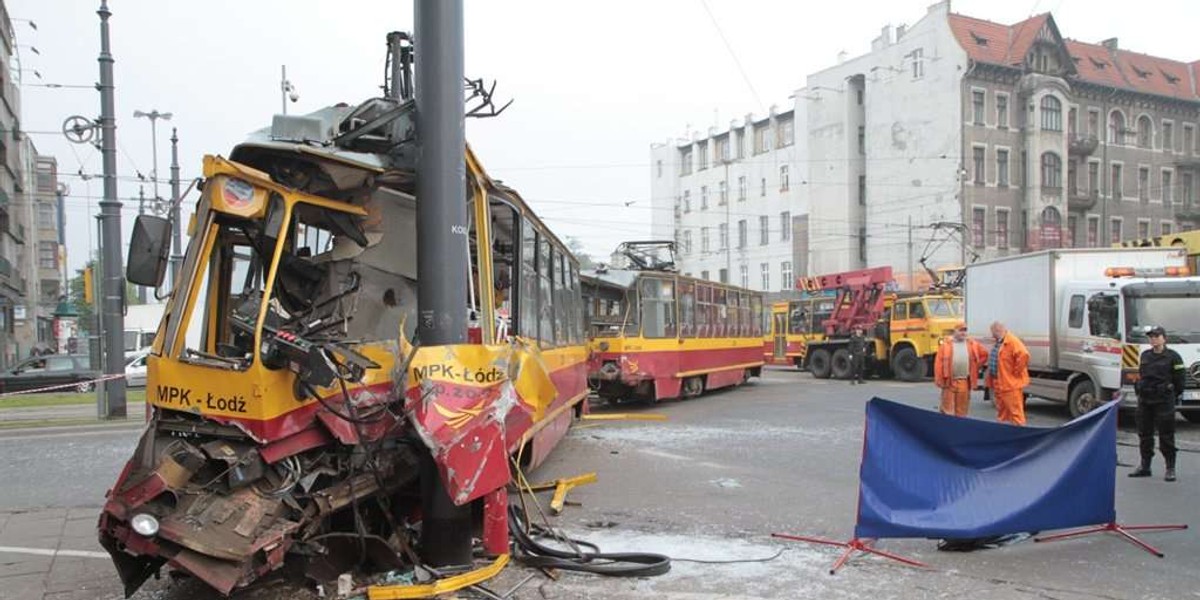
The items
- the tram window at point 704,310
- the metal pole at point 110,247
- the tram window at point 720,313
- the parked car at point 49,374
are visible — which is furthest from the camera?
the parked car at point 49,374

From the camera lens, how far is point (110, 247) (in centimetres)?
1556

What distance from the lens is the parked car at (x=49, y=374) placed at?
24347 millimetres

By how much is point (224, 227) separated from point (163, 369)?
102cm

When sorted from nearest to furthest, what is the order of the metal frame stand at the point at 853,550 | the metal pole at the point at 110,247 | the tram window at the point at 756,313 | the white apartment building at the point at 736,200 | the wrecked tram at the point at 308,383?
the wrecked tram at the point at 308,383 < the metal frame stand at the point at 853,550 < the metal pole at the point at 110,247 < the tram window at the point at 756,313 < the white apartment building at the point at 736,200

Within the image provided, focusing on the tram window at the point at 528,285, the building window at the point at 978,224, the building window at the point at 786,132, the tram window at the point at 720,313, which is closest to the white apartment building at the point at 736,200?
the building window at the point at 786,132

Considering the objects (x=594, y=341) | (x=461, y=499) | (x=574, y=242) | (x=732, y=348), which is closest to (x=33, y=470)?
(x=461, y=499)

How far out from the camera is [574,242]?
235ft

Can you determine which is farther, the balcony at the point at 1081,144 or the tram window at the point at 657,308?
the balcony at the point at 1081,144

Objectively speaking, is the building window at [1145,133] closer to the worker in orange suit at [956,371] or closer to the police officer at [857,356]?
the police officer at [857,356]

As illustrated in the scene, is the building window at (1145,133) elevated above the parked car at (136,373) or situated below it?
above

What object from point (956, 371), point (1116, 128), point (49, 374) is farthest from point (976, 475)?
point (1116, 128)

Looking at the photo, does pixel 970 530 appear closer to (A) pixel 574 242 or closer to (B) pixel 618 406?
(B) pixel 618 406

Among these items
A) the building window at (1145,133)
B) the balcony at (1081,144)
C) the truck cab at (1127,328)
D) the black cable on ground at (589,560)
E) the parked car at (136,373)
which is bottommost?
the parked car at (136,373)

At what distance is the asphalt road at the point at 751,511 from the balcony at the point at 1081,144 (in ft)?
135
